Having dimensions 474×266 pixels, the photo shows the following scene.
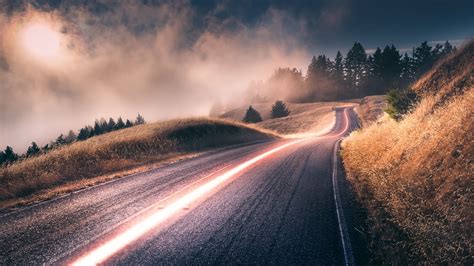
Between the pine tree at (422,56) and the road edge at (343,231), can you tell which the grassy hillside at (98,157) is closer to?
the road edge at (343,231)

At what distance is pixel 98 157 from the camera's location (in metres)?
12.4

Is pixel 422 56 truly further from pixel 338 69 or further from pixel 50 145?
pixel 50 145

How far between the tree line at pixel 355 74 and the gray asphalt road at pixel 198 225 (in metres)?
91.8

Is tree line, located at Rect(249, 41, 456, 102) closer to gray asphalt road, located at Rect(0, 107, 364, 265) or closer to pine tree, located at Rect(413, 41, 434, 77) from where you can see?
pine tree, located at Rect(413, 41, 434, 77)

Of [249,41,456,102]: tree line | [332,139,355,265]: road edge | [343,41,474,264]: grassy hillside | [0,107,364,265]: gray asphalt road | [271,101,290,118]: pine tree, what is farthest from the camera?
[249,41,456,102]: tree line

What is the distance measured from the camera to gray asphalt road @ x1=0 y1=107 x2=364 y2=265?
3.94m

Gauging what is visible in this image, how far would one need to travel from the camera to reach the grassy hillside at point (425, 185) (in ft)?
14.5

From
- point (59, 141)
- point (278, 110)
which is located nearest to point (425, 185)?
point (59, 141)

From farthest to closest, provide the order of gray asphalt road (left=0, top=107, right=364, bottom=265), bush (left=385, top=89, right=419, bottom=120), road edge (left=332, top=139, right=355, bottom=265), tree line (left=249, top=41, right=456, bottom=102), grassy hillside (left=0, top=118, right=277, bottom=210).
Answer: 1. tree line (left=249, top=41, right=456, bottom=102)
2. bush (left=385, top=89, right=419, bottom=120)
3. grassy hillside (left=0, top=118, right=277, bottom=210)
4. road edge (left=332, top=139, right=355, bottom=265)
5. gray asphalt road (left=0, top=107, right=364, bottom=265)

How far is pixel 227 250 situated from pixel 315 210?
252 cm

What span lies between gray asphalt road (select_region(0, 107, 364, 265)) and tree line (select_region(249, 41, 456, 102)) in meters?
91.8

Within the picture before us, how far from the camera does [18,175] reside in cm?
947

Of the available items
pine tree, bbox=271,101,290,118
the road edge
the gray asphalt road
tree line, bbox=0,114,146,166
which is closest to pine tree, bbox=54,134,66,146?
tree line, bbox=0,114,146,166

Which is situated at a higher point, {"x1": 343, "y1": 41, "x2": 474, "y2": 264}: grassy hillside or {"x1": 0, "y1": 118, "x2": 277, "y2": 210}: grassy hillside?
{"x1": 0, "y1": 118, "x2": 277, "y2": 210}: grassy hillside
